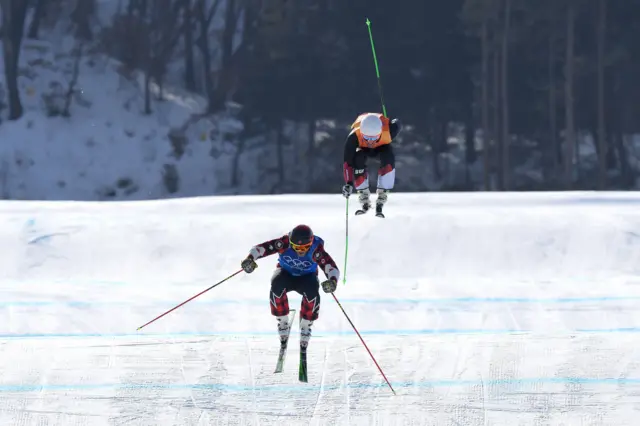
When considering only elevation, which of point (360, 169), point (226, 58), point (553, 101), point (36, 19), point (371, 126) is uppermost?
point (36, 19)

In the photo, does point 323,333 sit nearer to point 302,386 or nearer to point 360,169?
point 360,169

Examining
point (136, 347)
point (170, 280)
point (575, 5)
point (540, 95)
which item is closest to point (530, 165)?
point (540, 95)

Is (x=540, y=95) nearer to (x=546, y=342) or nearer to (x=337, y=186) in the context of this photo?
(x=337, y=186)

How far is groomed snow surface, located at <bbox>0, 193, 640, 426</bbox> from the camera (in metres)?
8.64

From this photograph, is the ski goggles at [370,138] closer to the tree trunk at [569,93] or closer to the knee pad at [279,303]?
the knee pad at [279,303]

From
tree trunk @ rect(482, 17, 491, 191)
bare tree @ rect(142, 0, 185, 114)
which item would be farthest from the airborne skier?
bare tree @ rect(142, 0, 185, 114)

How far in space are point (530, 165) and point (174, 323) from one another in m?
30.0

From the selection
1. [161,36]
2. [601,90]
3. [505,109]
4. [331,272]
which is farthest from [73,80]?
[331,272]

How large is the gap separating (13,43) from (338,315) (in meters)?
32.1

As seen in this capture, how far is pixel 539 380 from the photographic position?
31.0ft

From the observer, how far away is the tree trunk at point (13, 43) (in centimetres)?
3969

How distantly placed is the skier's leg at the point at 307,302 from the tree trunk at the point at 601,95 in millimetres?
29706

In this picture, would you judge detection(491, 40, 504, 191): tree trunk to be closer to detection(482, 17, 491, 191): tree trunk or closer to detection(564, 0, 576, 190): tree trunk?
detection(482, 17, 491, 191): tree trunk

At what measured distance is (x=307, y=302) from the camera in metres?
9.14
